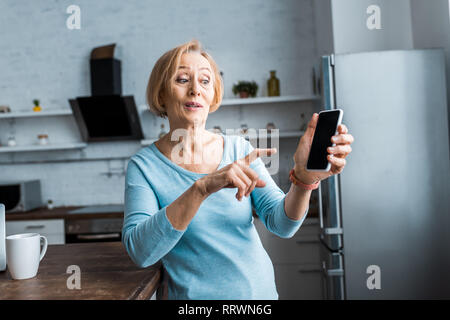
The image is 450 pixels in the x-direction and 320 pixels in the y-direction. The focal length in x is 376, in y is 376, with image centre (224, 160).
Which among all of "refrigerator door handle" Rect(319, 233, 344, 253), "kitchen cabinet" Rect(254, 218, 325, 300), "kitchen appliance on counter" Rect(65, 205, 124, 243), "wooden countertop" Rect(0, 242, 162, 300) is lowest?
"kitchen cabinet" Rect(254, 218, 325, 300)

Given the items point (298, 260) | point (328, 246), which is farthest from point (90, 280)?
point (298, 260)

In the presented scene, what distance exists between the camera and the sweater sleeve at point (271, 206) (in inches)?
38.9

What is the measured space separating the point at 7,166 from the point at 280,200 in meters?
3.51

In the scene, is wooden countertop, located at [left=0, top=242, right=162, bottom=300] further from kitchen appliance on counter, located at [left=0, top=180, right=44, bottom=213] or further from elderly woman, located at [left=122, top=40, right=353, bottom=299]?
kitchen appliance on counter, located at [left=0, top=180, right=44, bottom=213]

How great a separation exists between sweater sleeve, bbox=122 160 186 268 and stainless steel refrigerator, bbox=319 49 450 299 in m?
1.42

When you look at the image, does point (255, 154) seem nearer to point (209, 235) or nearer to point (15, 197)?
point (209, 235)

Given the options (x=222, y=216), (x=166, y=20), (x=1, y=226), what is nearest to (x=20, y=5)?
(x=166, y=20)

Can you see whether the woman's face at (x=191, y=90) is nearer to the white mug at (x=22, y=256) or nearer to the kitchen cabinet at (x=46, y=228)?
the white mug at (x=22, y=256)

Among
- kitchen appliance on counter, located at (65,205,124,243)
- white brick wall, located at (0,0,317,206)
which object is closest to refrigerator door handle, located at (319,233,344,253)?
white brick wall, located at (0,0,317,206)

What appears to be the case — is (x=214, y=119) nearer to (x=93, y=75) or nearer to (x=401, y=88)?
(x=93, y=75)

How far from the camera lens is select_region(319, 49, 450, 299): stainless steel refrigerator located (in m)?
2.12

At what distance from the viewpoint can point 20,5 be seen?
3684 millimetres

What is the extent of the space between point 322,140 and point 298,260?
204 cm

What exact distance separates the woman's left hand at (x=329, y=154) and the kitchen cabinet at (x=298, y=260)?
6.16 feet
